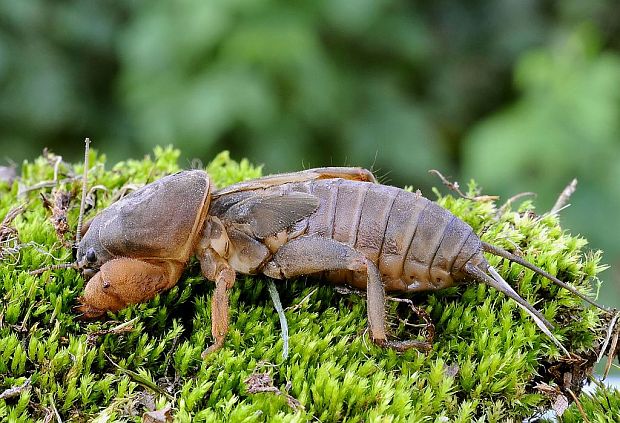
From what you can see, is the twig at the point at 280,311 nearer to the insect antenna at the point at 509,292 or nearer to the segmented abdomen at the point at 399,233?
the segmented abdomen at the point at 399,233

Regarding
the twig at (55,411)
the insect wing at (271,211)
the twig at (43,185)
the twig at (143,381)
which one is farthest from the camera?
the twig at (43,185)

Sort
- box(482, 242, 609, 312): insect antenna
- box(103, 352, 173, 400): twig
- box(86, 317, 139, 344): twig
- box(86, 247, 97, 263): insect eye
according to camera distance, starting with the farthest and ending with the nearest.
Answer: box(86, 247, 97, 263): insect eye → box(482, 242, 609, 312): insect antenna → box(86, 317, 139, 344): twig → box(103, 352, 173, 400): twig

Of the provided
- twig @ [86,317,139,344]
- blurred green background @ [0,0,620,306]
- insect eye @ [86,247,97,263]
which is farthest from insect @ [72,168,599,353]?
blurred green background @ [0,0,620,306]

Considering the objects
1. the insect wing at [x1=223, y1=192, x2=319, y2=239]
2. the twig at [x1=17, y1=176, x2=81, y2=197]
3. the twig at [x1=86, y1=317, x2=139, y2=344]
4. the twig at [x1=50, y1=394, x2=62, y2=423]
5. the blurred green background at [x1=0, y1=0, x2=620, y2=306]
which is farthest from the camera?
the blurred green background at [x1=0, y1=0, x2=620, y2=306]

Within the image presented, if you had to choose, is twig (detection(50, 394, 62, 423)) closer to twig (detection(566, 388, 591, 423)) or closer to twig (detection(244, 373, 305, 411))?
twig (detection(244, 373, 305, 411))

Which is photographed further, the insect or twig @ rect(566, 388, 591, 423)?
the insect

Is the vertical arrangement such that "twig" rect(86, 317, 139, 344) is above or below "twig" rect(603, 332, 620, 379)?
below

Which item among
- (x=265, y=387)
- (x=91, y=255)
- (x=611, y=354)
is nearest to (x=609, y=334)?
(x=611, y=354)

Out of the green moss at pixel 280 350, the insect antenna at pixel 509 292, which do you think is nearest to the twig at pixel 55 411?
the green moss at pixel 280 350
